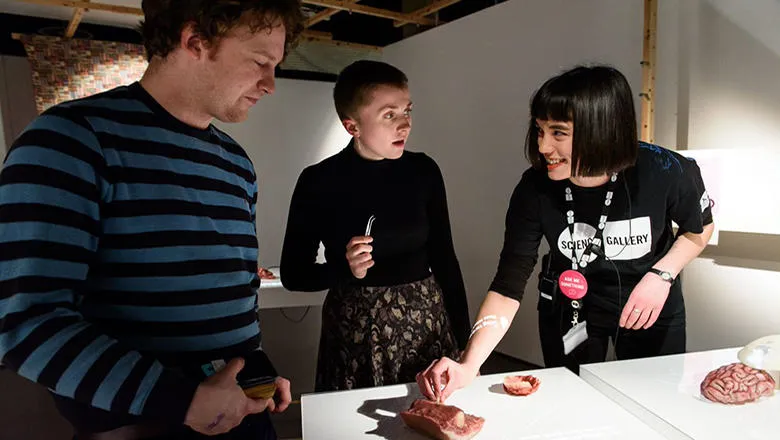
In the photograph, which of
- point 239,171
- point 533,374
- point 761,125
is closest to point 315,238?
point 239,171

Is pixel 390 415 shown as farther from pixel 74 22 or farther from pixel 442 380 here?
pixel 74 22

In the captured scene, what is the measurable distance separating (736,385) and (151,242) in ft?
4.20

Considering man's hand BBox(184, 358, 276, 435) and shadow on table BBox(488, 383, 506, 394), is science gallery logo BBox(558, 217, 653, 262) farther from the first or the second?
man's hand BBox(184, 358, 276, 435)

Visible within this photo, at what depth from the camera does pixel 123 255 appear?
77 cm

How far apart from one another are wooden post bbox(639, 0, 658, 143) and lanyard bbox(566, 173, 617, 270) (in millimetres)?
1559

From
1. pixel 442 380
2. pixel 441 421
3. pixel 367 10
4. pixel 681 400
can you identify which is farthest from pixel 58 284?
pixel 367 10

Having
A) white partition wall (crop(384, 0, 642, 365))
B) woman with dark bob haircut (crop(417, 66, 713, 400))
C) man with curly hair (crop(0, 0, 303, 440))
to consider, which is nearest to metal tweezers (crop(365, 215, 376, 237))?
woman with dark bob haircut (crop(417, 66, 713, 400))

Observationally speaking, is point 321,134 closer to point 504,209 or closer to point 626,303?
point 504,209

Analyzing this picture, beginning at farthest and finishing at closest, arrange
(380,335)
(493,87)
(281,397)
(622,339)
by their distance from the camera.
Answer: (493,87), (622,339), (380,335), (281,397)

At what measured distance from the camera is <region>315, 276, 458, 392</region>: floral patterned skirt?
4.74 ft


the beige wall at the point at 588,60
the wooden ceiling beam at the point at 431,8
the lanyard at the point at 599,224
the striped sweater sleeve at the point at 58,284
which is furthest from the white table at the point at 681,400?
the wooden ceiling beam at the point at 431,8

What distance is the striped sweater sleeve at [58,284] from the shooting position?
65 cm

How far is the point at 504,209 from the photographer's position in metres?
3.95

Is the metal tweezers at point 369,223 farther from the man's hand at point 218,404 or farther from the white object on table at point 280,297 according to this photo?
the white object on table at point 280,297
